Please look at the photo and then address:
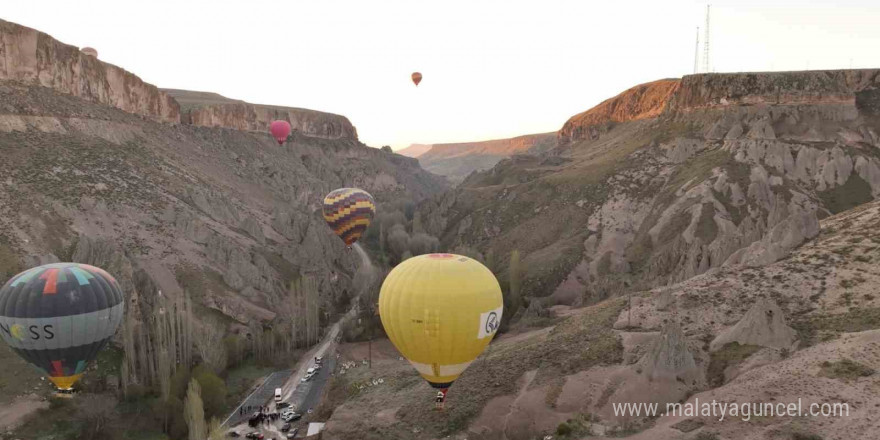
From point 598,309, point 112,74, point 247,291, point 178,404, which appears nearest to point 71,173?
point 247,291

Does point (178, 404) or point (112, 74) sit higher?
point (112, 74)

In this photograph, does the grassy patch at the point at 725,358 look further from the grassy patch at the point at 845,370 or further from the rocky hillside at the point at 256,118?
the rocky hillside at the point at 256,118

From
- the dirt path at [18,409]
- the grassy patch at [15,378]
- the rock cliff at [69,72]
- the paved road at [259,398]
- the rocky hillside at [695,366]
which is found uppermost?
the rock cliff at [69,72]

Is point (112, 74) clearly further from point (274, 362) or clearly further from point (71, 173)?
point (274, 362)

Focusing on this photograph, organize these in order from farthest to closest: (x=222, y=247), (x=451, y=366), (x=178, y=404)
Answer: (x=222, y=247), (x=178, y=404), (x=451, y=366)

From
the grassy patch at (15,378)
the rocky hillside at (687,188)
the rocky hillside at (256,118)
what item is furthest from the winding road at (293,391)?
the rocky hillside at (256,118)

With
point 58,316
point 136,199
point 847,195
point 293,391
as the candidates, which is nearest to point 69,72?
point 136,199
